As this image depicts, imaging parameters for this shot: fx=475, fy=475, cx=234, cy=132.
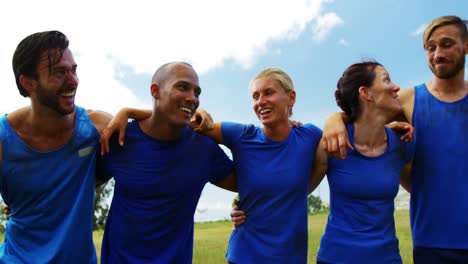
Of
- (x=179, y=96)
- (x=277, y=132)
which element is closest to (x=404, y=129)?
(x=277, y=132)

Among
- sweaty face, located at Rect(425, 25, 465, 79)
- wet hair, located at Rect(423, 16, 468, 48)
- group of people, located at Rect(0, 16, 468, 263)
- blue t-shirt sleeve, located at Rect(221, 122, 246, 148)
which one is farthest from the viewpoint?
wet hair, located at Rect(423, 16, 468, 48)

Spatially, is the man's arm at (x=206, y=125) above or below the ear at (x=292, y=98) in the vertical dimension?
below

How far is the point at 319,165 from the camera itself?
4875 millimetres

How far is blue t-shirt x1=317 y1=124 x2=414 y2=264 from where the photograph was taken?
4340 millimetres

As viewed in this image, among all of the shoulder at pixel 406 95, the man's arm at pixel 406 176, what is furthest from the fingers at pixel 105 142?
the shoulder at pixel 406 95

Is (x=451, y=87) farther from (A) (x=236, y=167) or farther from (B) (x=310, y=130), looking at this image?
(A) (x=236, y=167)

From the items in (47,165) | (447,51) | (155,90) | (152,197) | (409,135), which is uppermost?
(447,51)

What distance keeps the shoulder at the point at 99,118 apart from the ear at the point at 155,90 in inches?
21.7

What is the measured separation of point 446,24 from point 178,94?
2.98m

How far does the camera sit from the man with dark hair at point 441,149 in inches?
192

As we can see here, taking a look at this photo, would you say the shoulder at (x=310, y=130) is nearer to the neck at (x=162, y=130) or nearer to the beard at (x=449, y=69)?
the neck at (x=162, y=130)

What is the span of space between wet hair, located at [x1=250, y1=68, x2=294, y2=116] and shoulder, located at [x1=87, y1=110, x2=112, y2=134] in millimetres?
1577

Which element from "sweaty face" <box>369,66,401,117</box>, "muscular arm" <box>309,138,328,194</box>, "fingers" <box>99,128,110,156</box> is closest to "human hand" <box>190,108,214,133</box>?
"fingers" <box>99,128,110,156</box>

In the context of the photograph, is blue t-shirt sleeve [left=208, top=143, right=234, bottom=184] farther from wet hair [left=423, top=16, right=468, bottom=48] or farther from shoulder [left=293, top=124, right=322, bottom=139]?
wet hair [left=423, top=16, right=468, bottom=48]
